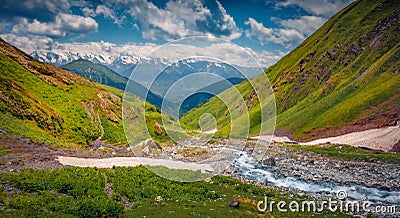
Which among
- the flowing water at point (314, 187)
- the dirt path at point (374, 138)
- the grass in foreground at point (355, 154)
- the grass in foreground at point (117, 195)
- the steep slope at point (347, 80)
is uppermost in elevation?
the steep slope at point (347, 80)

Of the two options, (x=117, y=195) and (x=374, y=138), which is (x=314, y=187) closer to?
(x=117, y=195)

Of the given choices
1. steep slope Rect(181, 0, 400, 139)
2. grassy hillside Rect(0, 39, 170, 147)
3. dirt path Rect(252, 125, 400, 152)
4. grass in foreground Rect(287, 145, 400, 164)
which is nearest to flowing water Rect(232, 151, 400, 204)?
dirt path Rect(252, 125, 400, 152)

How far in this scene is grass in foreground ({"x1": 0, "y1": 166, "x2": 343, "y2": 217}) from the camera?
68.6ft

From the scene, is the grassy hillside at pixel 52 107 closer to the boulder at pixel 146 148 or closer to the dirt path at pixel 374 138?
the boulder at pixel 146 148

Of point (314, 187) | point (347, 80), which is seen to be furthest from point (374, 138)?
point (347, 80)

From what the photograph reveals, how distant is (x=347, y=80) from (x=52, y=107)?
11670cm

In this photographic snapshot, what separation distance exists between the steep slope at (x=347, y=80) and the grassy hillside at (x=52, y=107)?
29.5 metres

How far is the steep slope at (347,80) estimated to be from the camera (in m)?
91.4

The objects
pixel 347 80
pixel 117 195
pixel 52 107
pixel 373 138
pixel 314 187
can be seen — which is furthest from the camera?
pixel 347 80

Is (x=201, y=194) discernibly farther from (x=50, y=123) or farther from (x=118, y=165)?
(x=50, y=123)

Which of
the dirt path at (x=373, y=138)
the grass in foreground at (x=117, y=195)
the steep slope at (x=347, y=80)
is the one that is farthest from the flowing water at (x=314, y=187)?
the steep slope at (x=347, y=80)

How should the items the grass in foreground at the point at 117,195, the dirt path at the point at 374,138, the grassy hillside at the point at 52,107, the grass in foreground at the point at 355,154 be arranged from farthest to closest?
the dirt path at the point at 374,138 → the grass in foreground at the point at 355,154 → the grassy hillside at the point at 52,107 → the grass in foreground at the point at 117,195

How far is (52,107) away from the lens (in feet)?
189

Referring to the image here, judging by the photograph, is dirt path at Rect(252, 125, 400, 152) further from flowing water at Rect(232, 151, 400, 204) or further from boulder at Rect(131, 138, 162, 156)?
boulder at Rect(131, 138, 162, 156)
